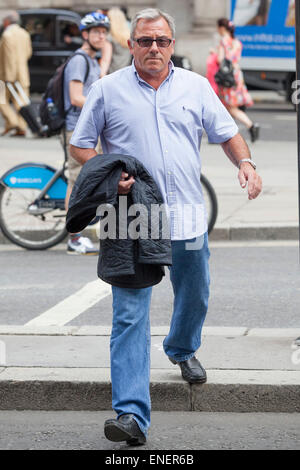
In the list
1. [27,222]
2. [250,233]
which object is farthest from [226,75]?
[27,222]

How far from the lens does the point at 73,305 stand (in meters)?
7.34

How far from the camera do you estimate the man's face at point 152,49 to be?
185 inches

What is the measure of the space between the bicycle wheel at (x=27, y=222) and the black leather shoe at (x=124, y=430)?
16.4 feet

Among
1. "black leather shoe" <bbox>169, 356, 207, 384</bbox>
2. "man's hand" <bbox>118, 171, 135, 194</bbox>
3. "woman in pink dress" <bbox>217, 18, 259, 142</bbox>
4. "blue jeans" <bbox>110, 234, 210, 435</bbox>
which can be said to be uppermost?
"man's hand" <bbox>118, 171, 135, 194</bbox>

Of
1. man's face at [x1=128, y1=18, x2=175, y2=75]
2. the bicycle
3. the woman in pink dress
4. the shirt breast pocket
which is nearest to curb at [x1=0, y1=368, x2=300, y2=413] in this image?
the shirt breast pocket

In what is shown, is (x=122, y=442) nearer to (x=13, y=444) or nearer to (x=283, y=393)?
(x=13, y=444)

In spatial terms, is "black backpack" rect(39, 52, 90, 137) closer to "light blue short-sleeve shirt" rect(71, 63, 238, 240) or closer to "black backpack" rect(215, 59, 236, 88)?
"light blue short-sleeve shirt" rect(71, 63, 238, 240)

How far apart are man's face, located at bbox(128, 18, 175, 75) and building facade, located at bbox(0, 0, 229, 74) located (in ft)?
83.2

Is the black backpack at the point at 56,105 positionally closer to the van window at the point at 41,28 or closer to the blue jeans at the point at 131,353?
the blue jeans at the point at 131,353

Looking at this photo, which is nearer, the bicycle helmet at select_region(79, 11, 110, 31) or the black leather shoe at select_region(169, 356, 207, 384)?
the black leather shoe at select_region(169, 356, 207, 384)

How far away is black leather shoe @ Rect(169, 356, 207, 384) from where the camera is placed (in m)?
5.09

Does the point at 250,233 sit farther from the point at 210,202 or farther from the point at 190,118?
the point at 190,118

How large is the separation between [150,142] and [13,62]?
12.8 meters

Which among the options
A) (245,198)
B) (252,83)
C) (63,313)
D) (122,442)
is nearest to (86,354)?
(122,442)
